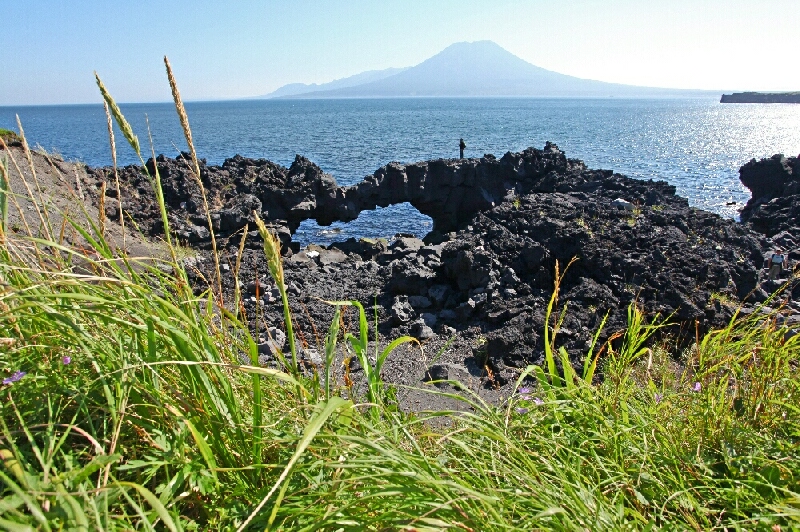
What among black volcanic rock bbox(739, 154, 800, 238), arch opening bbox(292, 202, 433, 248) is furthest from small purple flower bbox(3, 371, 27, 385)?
arch opening bbox(292, 202, 433, 248)

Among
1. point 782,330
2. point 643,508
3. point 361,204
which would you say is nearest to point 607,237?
point 782,330

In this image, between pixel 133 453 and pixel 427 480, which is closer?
pixel 427 480

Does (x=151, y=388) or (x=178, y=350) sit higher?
(x=178, y=350)

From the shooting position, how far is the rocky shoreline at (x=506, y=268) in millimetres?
9078

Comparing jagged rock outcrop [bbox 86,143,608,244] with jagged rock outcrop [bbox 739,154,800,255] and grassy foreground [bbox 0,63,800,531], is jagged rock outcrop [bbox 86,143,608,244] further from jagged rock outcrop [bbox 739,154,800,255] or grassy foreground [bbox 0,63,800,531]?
grassy foreground [bbox 0,63,800,531]

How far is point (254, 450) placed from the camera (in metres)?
1.77

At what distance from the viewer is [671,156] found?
2335 inches

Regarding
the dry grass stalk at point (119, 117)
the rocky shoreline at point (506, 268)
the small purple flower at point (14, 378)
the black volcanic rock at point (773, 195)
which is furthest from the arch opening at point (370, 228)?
the small purple flower at point (14, 378)

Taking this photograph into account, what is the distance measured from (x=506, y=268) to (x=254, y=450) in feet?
34.1

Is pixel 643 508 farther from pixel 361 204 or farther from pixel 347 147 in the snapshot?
pixel 347 147

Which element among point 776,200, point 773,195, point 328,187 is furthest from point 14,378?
point 773,195

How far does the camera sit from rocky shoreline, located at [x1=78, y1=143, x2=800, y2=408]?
908 cm

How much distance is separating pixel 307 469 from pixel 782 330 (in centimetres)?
262

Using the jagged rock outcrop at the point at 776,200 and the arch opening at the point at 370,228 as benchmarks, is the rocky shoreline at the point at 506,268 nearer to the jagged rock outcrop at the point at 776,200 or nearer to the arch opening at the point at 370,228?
the jagged rock outcrop at the point at 776,200
